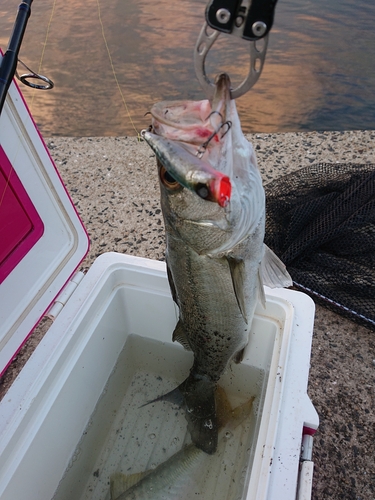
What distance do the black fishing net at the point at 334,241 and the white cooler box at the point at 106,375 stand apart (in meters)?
0.73

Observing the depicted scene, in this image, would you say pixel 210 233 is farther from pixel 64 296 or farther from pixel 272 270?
pixel 64 296

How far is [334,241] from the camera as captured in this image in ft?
8.38

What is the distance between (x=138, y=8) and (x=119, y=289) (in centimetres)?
978

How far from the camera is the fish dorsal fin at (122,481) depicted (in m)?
2.03

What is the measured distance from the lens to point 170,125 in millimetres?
1037

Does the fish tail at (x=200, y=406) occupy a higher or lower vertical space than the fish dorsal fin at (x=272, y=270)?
lower

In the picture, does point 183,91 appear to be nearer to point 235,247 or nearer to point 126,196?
point 126,196

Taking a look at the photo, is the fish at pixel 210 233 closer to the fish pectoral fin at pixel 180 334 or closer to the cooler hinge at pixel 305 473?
the fish pectoral fin at pixel 180 334

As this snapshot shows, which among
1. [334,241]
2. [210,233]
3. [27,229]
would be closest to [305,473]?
[210,233]

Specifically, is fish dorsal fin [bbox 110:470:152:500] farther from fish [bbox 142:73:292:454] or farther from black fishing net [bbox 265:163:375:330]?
black fishing net [bbox 265:163:375:330]

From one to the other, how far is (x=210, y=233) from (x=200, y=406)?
119cm

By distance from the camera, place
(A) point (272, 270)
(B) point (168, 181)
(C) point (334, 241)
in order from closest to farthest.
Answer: (B) point (168, 181), (A) point (272, 270), (C) point (334, 241)

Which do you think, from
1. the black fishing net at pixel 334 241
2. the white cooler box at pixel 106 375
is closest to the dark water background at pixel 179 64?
the black fishing net at pixel 334 241

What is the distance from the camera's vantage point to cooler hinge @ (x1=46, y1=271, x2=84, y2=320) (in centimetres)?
186
